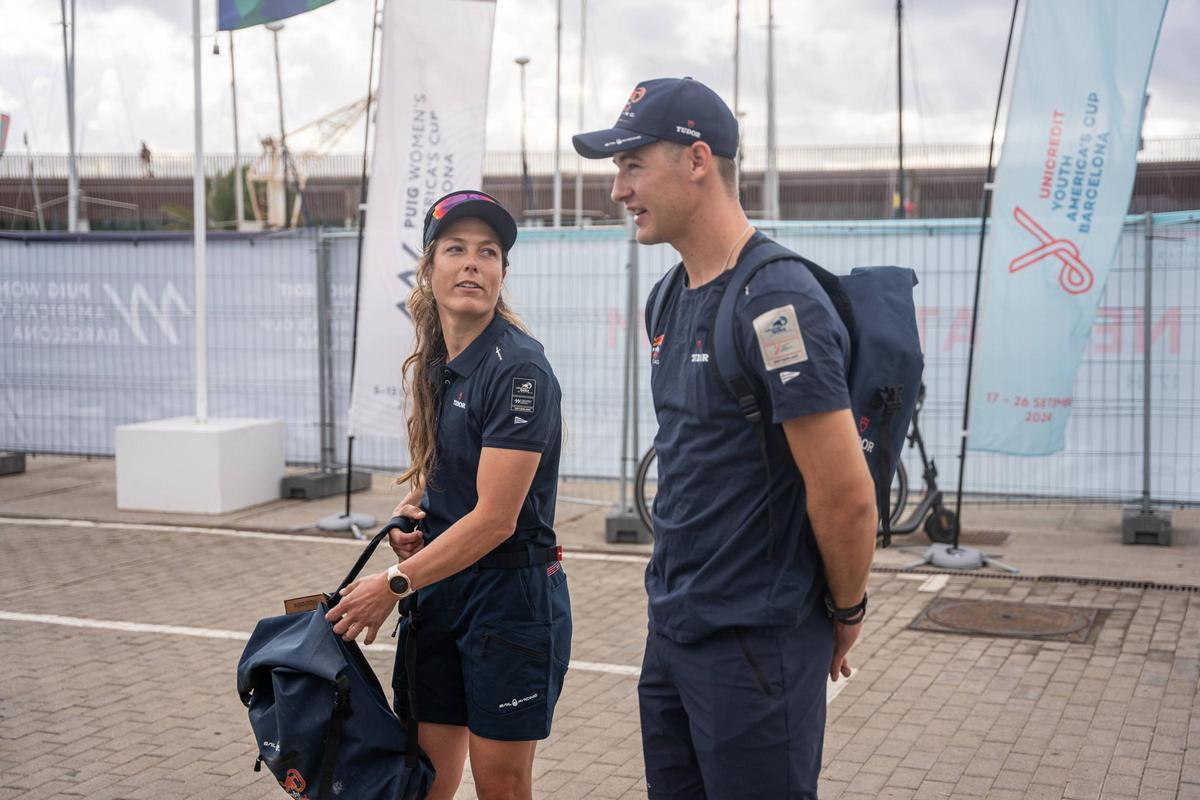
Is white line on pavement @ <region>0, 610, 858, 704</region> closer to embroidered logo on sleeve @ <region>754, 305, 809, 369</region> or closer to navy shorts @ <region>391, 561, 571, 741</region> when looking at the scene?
navy shorts @ <region>391, 561, 571, 741</region>

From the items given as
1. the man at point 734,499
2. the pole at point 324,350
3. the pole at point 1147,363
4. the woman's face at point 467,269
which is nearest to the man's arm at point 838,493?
the man at point 734,499

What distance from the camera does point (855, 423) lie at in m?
2.57

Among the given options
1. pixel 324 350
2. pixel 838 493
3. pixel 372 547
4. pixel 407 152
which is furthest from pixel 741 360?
pixel 324 350

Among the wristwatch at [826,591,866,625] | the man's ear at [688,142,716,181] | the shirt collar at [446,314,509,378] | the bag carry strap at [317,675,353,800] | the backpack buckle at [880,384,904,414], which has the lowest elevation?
the bag carry strap at [317,675,353,800]

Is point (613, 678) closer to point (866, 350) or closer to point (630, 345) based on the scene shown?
point (630, 345)

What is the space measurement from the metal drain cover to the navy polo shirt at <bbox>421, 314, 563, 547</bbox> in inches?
164

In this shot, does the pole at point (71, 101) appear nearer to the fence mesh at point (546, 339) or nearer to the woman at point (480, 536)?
the fence mesh at point (546, 339)

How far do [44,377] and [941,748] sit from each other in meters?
10.4

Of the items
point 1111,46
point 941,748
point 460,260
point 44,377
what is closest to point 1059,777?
point 941,748

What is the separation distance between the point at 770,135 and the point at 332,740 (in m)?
35.3

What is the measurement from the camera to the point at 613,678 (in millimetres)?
6133

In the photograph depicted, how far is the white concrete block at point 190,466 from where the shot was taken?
10.5 metres

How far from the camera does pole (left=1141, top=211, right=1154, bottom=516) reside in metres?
9.15

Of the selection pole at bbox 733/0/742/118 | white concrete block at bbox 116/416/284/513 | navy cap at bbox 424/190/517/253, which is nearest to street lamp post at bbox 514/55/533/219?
pole at bbox 733/0/742/118
